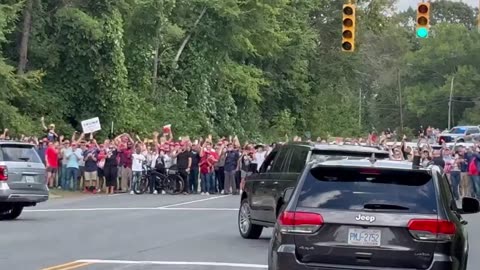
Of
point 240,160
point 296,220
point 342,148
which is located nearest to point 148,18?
point 240,160

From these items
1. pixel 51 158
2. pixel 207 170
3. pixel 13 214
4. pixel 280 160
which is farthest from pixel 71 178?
pixel 280 160

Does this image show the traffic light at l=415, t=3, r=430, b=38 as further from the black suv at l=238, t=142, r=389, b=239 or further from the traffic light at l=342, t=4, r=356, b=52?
the black suv at l=238, t=142, r=389, b=239

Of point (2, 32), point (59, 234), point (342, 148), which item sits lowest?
point (59, 234)

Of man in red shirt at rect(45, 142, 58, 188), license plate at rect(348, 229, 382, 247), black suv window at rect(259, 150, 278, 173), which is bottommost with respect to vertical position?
man in red shirt at rect(45, 142, 58, 188)

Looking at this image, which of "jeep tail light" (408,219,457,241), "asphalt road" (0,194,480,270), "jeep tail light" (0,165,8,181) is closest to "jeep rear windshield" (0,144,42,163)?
"jeep tail light" (0,165,8,181)

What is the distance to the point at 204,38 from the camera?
2450 inches

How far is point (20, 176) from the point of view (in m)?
25.2

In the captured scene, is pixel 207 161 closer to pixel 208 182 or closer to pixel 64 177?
pixel 208 182

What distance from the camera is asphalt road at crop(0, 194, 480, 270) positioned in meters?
17.0

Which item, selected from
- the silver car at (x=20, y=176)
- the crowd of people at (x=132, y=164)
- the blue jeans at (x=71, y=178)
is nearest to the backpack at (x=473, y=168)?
the crowd of people at (x=132, y=164)

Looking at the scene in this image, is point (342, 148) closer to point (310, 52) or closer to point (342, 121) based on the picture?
point (310, 52)

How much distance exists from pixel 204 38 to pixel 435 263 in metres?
51.6

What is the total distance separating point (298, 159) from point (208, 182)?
2157cm

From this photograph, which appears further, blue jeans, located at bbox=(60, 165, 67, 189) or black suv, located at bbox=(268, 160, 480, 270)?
blue jeans, located at bbox=(60, 165, 67, 189)
